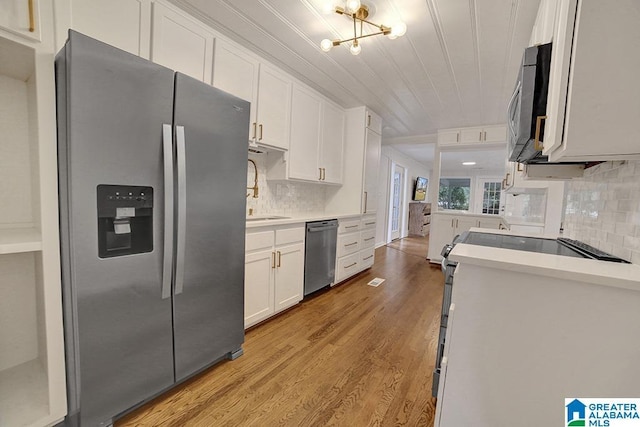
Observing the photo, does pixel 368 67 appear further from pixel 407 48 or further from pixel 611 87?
pixel 611 87

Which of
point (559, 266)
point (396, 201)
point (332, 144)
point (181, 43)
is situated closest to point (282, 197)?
point (332, 144)

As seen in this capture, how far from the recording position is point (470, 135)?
4.42 m

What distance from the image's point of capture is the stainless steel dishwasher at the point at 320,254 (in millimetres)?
2775

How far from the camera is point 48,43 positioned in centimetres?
107

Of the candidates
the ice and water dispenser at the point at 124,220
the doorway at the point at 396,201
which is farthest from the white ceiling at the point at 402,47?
the doorway at the point at 396,201

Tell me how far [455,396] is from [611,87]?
1142 millimetres

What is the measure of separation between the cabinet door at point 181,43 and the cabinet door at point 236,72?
0.07m

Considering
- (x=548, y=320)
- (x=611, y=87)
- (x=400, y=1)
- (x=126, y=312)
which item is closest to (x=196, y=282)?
(x=126, y=312)

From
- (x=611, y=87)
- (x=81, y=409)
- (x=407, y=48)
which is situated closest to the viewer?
(x=611, y=87)

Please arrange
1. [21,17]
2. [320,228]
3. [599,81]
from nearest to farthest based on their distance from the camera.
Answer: [599,81], [21,17], [320,228]

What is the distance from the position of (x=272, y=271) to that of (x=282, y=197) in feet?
3.56

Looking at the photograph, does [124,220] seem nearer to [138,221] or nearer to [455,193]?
[138,221]

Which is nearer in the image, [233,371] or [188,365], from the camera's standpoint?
[188,365]

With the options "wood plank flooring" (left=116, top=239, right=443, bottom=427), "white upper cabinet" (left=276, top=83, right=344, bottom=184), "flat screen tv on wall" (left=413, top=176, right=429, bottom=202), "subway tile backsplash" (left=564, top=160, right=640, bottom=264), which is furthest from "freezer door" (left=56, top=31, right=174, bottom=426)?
"flat screen tv on wall" (left=413, top=176, right=429, bottom=202)
